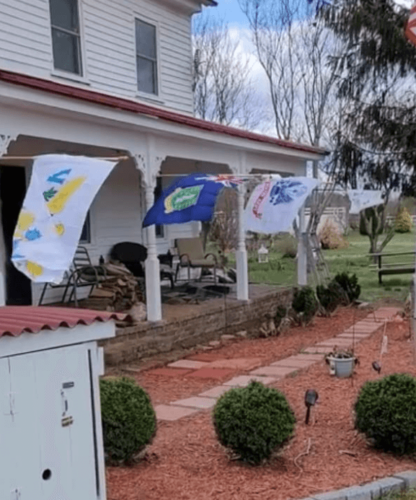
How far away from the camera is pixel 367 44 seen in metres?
13.0

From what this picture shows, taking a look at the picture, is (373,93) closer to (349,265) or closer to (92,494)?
(349,265)

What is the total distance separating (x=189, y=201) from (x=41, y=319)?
16.2ft

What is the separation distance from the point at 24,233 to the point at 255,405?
2340 millimetres

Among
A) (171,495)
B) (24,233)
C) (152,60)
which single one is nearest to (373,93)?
(152,60)

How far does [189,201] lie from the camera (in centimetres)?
798

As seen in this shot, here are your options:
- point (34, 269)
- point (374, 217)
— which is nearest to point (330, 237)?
point (374, 217)

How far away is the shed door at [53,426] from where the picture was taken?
2.95m

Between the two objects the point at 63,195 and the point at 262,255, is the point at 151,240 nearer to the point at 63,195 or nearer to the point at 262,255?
the point at 63,195

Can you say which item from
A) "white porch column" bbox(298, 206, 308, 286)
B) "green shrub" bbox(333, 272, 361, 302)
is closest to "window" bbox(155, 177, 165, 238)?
"white porch column" bbox(298, 206, 308, 286)

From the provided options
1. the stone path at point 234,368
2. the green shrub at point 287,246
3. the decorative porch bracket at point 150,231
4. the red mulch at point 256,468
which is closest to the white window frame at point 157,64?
the decorative porch bracket at point 150,231

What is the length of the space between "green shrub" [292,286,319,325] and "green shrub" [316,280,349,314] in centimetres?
39

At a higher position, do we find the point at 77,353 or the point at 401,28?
the point at 401,28

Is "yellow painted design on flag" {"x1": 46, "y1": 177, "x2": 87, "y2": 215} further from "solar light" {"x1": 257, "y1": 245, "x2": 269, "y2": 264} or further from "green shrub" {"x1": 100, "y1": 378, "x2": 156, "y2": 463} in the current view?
"solar light" {"x1": 257, "y1": 245, "x2": 269, "y2": 264}

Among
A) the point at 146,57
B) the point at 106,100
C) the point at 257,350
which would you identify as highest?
the point at 146,57
